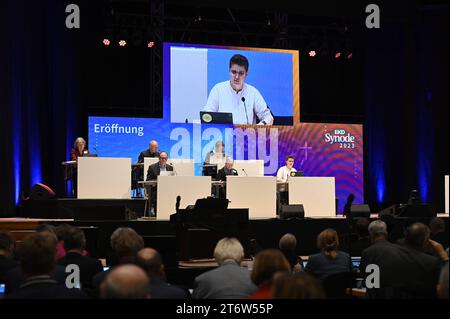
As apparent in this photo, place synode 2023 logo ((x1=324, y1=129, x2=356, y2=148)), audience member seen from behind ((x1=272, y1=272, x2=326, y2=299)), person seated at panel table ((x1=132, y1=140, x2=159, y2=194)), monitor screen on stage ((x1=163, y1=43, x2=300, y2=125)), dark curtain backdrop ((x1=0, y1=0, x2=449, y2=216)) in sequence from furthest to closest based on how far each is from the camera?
synode 2023 logo ((x1=324, y1=129, x2=356, y2=148)), monitor screen on stage ((x1=163, y1=43, x2=300, y2=125)), person seated at panel table ((x1=132, y1=140, x2=159, y2=194)), dark curtain backdrop ((x1=0, y1=0, x2=449, y2=216)), audience member seen from behind ((x1=272, y1=272, x2=326, y2=299))

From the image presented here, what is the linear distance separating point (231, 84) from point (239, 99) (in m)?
0.37

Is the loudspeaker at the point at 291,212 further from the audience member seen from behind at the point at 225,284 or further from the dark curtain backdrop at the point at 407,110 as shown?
the dark curtain backdrop at the point at 407,110

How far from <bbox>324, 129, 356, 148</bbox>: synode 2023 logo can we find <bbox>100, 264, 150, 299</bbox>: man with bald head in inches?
463

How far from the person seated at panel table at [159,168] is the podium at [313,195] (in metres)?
2.04

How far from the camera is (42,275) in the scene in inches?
123

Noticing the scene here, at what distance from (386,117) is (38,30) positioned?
7954 mm

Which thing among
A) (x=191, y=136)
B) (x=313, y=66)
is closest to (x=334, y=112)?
(x=313, y=66)

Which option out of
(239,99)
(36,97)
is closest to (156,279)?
(36,97)

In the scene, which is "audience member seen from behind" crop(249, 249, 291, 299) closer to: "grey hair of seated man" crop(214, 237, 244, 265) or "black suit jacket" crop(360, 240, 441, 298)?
"grey hair of seated man" crop(214, 237, 244, 265)

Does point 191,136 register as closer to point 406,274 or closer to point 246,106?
point 246,106

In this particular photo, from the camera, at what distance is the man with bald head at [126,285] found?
2.36 metres

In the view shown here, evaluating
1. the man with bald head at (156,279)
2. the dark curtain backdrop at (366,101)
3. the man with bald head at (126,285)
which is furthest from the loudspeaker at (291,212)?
the man with bald head at (126,285)

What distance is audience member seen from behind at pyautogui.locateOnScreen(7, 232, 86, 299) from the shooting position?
2.94m

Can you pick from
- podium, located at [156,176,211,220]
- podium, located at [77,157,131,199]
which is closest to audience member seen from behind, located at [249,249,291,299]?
podium, located at [156,176,211,220]
